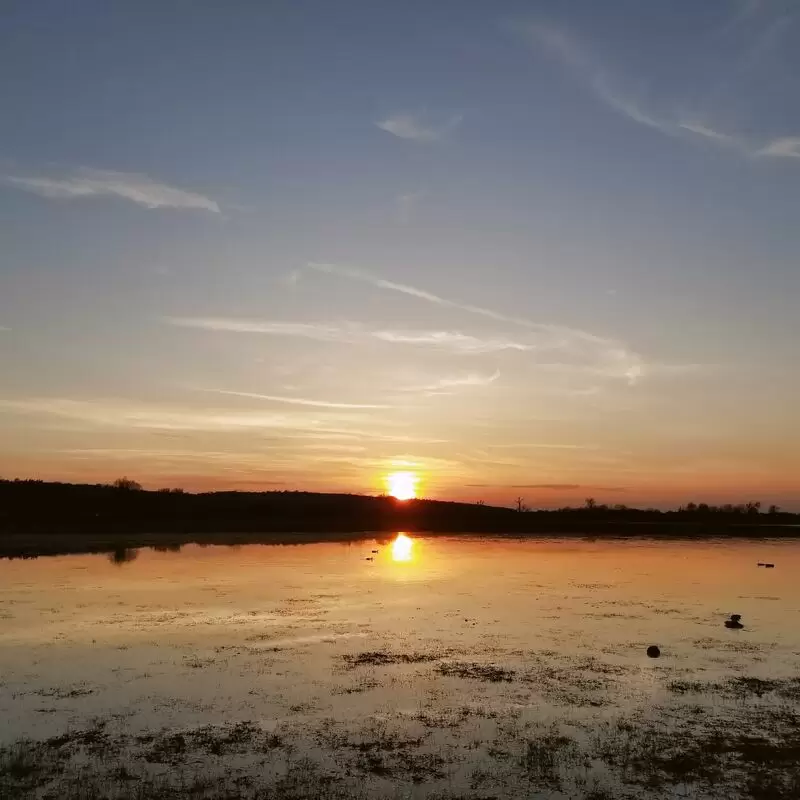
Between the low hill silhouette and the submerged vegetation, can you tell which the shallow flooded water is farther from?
the low hill silhouette

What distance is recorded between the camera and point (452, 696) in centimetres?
2198

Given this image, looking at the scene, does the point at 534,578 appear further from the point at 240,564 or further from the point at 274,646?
the point at 274,646

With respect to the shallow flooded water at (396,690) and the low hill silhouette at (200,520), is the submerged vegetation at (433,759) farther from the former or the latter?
the low hill silhouette at (200,520)

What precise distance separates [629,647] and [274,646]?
1347 cm

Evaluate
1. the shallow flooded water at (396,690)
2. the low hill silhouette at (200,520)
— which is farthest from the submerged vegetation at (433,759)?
the low hill silhouette at (200,520)

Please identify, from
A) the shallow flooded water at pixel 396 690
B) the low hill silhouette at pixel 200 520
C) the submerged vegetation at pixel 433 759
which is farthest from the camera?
the low hill silhouette at pixel 200 520

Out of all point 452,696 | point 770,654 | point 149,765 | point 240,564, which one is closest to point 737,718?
point 452,696

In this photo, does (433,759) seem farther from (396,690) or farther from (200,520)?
(200,520)

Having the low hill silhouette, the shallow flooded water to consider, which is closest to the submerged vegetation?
the shallow flooded water

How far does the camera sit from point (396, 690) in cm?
2266

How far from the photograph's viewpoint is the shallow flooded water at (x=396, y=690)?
15594mm

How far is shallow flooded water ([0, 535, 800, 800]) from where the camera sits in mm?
15594

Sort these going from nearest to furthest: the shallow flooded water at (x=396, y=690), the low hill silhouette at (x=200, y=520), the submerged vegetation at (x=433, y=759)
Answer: the submerged vegetation at (x=433, y=759) < the shallow flooded water at (x=396, y=690) < the low hill silhouette at (x=200, y=520)

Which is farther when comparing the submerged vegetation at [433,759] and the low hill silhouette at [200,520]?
the low hill silhouette at [200,520]
